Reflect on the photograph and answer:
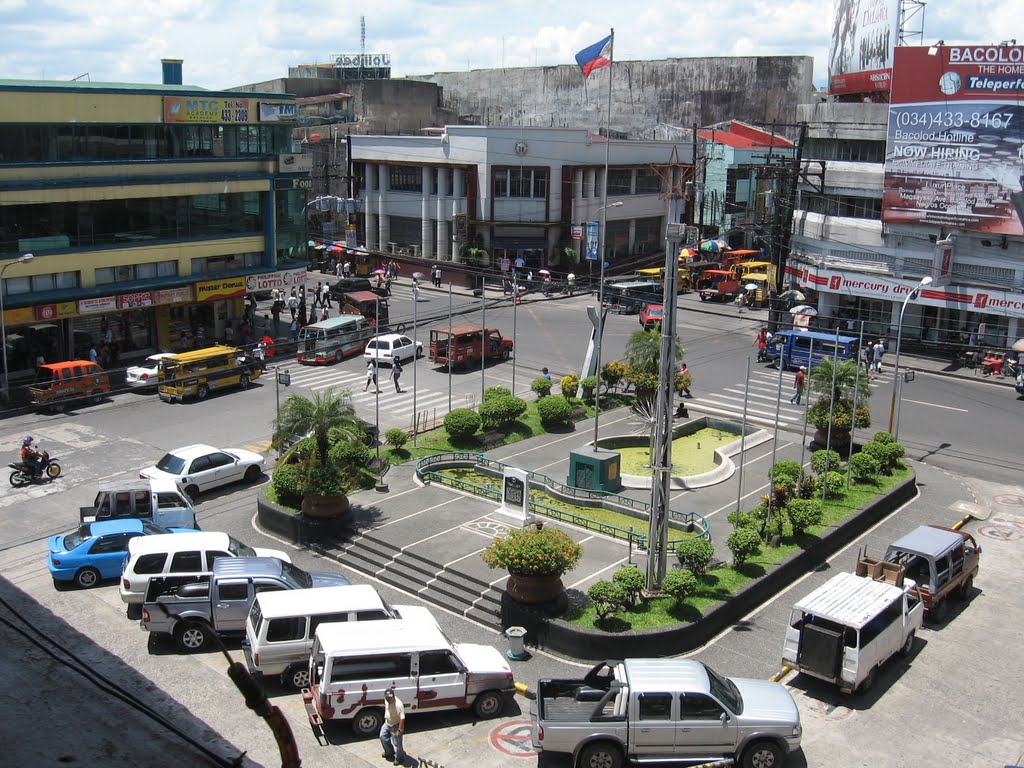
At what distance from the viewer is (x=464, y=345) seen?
45.1m

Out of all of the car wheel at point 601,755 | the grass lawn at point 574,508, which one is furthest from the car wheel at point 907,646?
the car wheel at point 601,755

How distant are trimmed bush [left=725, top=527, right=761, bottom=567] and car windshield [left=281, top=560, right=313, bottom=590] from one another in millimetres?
9563

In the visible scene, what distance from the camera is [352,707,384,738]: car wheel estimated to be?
1780 centimetres

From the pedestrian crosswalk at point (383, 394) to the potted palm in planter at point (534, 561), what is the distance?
1474 centimetres

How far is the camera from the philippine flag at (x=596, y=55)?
37219 millimetres

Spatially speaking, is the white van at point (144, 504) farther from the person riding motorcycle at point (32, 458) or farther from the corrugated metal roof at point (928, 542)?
the corrugated metal roof at point (928, 542)

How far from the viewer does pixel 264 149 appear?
50.7m

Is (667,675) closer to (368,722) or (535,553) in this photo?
(535,553)

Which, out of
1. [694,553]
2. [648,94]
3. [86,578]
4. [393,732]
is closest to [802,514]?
[694,553]

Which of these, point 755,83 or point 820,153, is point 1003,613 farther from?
point 755,83

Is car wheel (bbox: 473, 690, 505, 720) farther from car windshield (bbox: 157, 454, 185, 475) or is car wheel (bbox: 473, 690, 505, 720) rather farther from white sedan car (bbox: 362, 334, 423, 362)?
white sedan car (bbox: 362, 334, 423, 362)

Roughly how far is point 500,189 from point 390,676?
51.7m

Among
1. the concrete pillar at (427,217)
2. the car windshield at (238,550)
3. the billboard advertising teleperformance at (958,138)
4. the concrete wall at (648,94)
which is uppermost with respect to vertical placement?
the concrete wall at (648,94)

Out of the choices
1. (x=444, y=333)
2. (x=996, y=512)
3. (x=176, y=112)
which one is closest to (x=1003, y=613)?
(x=996, y=512)
